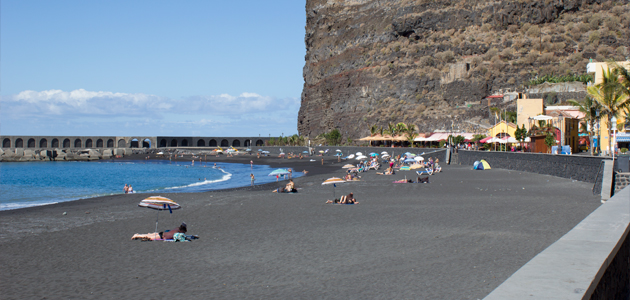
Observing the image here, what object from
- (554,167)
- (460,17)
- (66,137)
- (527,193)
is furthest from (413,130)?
(66,137)

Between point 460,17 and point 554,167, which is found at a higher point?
point 460,17

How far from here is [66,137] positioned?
12169 centimetres

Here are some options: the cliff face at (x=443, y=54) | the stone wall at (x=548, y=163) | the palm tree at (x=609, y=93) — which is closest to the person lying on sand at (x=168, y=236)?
the stone wall at (x=548, y=163)

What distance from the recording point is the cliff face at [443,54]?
7294cm

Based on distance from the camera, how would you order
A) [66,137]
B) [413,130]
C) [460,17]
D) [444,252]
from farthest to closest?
[66,137]
[460,17]
[413,130]
[444,252]

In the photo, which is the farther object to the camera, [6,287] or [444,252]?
[444,252]

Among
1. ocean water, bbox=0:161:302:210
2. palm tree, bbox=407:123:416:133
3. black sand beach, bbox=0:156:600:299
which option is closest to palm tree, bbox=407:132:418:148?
palm tree, bbox=407:123:416:133

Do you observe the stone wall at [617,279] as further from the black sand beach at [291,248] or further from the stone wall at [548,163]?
the stone wall at [548,163]

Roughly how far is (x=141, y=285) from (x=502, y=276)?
621 centimetres

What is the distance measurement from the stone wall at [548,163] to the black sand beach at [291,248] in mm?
4328

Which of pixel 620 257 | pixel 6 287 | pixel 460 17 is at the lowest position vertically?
pixel 6 287

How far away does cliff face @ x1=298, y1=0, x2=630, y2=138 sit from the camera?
239 feet

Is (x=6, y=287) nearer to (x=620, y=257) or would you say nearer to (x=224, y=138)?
(x=620, y=257)

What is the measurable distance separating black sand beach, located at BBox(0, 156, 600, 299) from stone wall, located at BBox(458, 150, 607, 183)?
4328 mm
